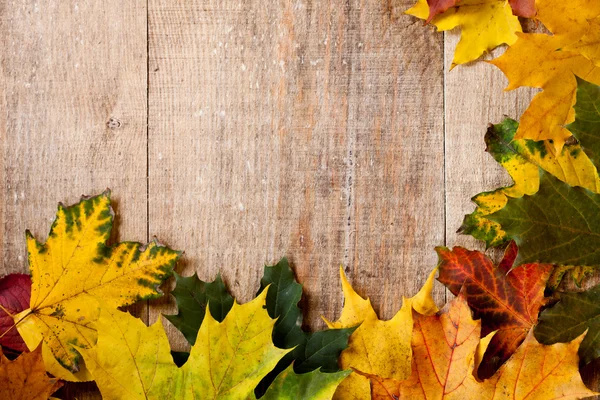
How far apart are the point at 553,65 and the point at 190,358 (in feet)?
2.21

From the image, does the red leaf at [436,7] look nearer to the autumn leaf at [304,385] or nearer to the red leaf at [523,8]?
the red leaf at [523,8]

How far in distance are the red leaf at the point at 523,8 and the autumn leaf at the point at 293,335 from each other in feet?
1.70

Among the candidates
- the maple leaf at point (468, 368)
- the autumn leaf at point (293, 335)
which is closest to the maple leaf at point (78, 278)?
the autumn leaf at point (293, 335)

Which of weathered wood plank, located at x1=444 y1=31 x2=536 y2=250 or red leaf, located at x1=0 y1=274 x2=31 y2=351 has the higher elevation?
weathered wood plank, located at x1=444 y1=31 x2=536 y2=250

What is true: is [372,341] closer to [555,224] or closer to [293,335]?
[293,335]

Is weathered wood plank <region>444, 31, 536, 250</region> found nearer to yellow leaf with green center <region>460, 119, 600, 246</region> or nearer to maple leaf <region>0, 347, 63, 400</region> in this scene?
yellow leaf with green center <region>460, 119, 600, 246</region>

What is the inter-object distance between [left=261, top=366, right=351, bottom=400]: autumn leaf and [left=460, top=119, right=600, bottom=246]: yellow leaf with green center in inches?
12.4

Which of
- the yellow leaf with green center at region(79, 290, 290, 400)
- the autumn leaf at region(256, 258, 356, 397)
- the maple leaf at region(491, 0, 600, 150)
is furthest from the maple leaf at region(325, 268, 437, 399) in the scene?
the maple leaf at region(491, 0, 600, 150)

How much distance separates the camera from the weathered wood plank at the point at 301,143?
0.92 metres

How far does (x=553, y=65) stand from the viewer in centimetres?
85

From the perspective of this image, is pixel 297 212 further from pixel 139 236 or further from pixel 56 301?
pixel 56 301

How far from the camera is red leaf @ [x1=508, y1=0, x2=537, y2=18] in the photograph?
86 centimetres

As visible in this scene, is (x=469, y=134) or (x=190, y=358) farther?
(x=469, y=134)

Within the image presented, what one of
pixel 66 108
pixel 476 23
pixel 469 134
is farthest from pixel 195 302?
pixel 476 23
